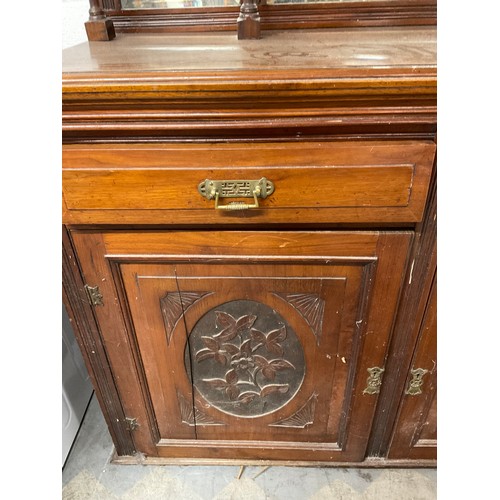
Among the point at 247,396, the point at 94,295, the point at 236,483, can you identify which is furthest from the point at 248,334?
the point at 236,483

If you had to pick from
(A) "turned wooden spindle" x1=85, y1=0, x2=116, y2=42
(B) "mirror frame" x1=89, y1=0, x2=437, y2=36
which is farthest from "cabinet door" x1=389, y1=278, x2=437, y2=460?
(A) "turned wooden spindle" x1=85, y1=0, x2=116, y2=42

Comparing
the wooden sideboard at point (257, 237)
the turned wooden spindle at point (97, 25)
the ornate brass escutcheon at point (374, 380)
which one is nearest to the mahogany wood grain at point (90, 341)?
the wooden sideboard at point (257, 237)

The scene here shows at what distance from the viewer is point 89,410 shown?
3.62 ft

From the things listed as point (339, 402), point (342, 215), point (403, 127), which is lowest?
point (339, 402)

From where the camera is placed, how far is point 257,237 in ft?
2.12

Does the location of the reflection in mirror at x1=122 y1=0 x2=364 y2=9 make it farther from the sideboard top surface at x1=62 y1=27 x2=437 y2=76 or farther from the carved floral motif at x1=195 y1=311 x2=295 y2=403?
the carved floral motif at x1=195 y1=311 x2=295 y2=403

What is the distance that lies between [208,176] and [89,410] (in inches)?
32.1

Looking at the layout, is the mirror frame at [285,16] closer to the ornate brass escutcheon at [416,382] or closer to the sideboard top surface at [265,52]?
the sideboard top surface at [265,52]

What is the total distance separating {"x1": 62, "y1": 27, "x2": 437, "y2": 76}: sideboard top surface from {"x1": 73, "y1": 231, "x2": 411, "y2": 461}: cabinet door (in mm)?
233

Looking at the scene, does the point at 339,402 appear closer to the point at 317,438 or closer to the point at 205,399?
the point at 317,438

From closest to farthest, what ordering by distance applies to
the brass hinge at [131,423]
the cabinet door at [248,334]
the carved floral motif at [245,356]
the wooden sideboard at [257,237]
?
the wooden sideboard at [257,237], the cabinet door at [248,334], the carved floral motif at [245,356], the brass hinge at [131,423]

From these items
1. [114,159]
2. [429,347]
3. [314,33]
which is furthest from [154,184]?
[429,347]

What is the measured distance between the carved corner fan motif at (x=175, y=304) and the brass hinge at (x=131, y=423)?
272 millimetres

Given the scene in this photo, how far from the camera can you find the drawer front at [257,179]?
1.86 feet
